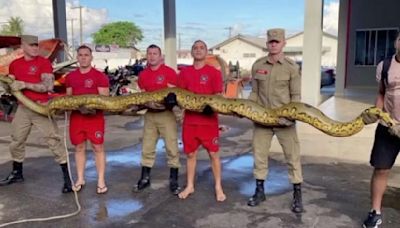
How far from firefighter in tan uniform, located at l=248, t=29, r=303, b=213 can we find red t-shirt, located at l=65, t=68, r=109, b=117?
171 cm

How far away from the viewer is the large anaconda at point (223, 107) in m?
4.02

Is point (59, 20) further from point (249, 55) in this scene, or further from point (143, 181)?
point (249, 55)

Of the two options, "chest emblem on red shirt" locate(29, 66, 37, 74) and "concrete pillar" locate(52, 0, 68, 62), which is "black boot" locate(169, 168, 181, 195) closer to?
"chest emblem on red shirt" locate(29, 66, 37, 74)

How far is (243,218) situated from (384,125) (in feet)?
5.22

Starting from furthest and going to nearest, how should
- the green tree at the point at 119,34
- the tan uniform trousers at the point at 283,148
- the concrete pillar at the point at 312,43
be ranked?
the green tree at the point at 119,34
the concrete pillar at the point at 312,43
the tan uniform trousers at the point at 283,148

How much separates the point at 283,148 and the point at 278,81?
0.71 meters

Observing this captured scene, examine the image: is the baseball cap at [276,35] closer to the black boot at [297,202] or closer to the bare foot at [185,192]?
the black boot at [297,202]

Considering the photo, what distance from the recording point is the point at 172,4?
14797 mm

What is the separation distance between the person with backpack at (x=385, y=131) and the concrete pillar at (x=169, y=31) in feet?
37.4

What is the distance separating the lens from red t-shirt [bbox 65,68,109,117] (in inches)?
188

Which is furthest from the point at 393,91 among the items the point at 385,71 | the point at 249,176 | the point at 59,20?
the point at 59,20

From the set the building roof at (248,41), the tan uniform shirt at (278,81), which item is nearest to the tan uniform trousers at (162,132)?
the tan uniform shirt at (278,81)

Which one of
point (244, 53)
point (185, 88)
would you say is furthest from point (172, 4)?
point (244, 53)

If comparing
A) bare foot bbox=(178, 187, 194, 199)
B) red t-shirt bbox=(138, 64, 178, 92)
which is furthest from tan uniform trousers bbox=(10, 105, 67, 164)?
bare foot bbox=(178, 187, 194, 199)
